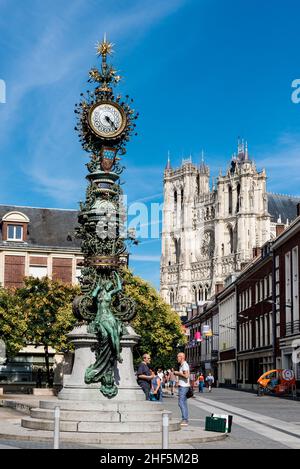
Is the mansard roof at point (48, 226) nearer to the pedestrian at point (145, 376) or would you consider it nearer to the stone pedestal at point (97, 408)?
the pedestrian at point (145, 376)

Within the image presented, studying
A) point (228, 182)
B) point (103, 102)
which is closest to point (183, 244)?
point (228, 182)

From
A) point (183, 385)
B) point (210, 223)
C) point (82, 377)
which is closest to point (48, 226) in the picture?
point (82, 377)

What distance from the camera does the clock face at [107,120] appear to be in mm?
21297

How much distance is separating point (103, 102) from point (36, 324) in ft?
92.4

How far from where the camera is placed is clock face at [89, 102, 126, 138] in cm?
2130

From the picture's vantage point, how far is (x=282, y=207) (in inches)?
6309

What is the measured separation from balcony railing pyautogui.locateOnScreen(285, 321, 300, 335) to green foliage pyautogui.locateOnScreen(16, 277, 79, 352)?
1540 cm

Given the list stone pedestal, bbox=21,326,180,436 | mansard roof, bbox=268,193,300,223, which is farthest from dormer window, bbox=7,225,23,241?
mansard roof, bbox=268,193,300,223

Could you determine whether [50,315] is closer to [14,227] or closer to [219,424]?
[14,227]

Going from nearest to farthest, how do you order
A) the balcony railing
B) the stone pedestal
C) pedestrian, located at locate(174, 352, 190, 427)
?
1. the stone pedestal
2. pedestrian, located at locate(174, 352, 190, 427)
3. the balcony railing

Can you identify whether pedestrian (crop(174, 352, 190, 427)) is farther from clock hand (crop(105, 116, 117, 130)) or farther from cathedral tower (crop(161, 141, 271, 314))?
cathedral tower (crop(161, 141, 271, 314))

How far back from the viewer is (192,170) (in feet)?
577
